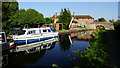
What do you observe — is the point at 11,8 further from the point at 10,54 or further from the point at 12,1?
the point at 10,54

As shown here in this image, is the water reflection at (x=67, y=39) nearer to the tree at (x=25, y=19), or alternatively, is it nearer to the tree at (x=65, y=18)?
the tree at (x=25, y=19)

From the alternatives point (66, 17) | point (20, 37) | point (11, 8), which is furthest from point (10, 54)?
point (66, 17)

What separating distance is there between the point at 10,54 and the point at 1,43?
2.04 metres

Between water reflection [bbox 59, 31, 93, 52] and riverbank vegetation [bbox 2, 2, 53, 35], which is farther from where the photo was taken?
riverbank vegetation [bbox 2, 2, 53, 35]

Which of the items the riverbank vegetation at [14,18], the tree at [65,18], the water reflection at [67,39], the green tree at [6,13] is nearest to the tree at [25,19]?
the riverbank vegetation at [14,18]

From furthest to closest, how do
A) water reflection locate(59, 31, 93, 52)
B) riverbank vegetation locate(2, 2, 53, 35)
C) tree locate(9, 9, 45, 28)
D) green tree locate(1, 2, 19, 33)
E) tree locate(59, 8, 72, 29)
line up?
tree locate(59, 8, 72, 29)
tree locate(9, 9, 45, 28)
riverbank vegetation locate(2, 2, 53, 35)
green tree locate(1, 2, 19, 33)
water reflection locate(59, 31, 93, 52)

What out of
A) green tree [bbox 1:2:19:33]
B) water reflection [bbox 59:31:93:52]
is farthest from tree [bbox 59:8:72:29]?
green tree [bbox 1:2:19:33]

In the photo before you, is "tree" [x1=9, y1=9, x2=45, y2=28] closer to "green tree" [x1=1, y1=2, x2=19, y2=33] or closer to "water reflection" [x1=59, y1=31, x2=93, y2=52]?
"green tree" [x1=1, y1=2, x2=19, y2=33]

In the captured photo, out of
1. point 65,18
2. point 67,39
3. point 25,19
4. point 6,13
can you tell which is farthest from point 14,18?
point 65,18

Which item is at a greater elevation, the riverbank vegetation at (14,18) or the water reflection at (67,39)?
the riverbank vegetation at (14,18)

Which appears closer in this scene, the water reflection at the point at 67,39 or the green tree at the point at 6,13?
the water reflection at the point at 67,39

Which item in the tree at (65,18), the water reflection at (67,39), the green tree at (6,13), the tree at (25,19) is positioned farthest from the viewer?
the tree at (65,18)

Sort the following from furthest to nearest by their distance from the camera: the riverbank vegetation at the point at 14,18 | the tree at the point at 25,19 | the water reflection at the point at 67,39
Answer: the tree at the point at 25,19, the riverbank vegetation at the point at 14,18, the water reflection at the point at 67,39

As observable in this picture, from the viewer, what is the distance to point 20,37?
19109 millimetres
